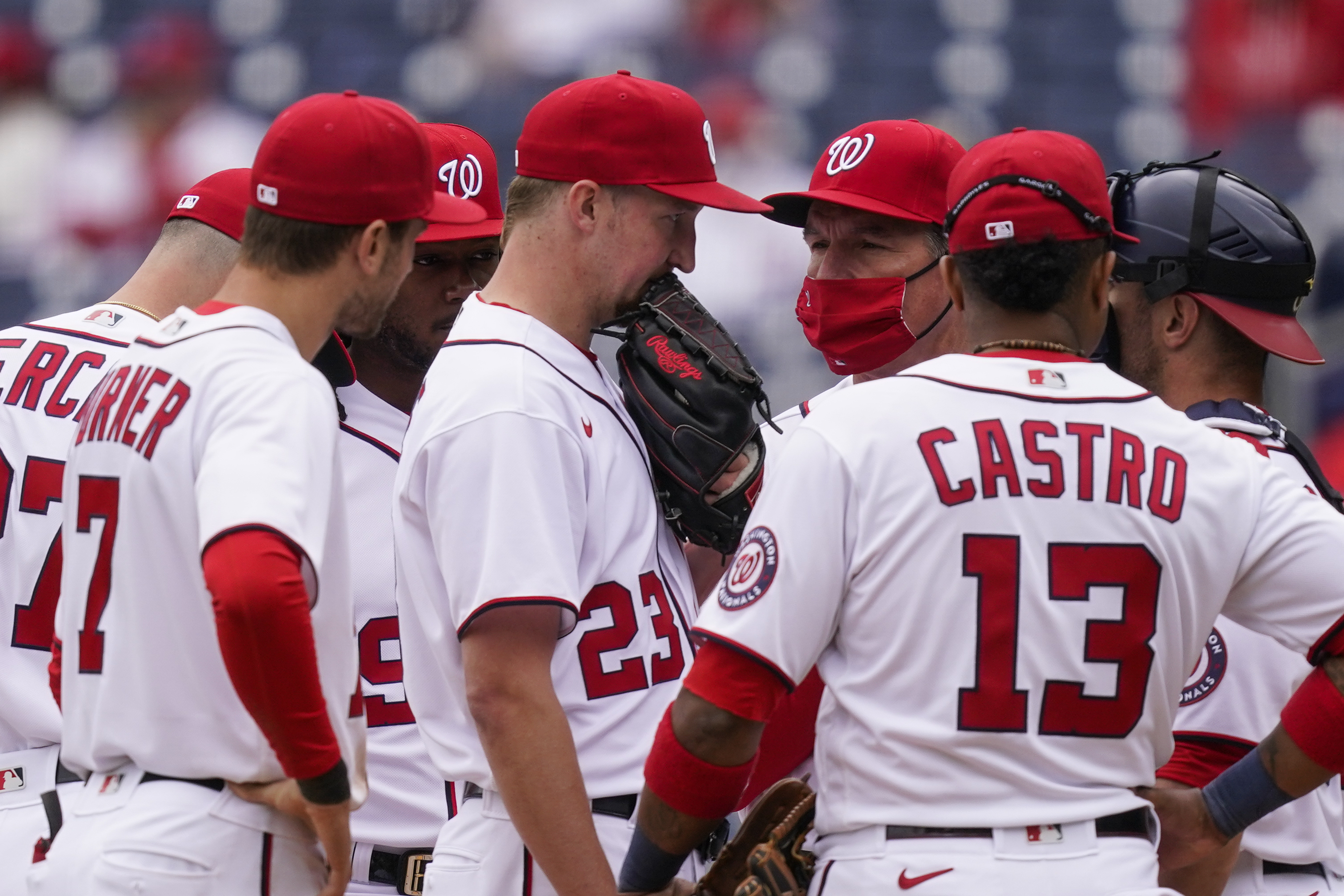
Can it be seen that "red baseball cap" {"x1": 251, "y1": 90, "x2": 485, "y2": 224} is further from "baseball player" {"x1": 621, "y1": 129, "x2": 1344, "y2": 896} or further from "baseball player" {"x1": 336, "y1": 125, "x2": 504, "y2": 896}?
"baseball player" {"x1": 621, "y1": 129, "x2": 1344, "y2": 896}

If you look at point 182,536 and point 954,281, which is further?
point 954,281

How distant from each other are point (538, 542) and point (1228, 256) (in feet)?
4.57

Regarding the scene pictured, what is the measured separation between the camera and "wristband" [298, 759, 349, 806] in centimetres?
212

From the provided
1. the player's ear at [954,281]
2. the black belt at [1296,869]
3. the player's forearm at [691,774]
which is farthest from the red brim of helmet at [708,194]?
the black belt at [1296,869]

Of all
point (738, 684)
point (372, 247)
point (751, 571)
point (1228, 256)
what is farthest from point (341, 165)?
point (1228, 256)

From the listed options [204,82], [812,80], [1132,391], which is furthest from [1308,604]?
[204,82]

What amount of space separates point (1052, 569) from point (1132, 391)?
332mm

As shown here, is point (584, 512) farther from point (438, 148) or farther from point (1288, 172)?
point (1288, 172)

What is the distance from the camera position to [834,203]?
11.1ft

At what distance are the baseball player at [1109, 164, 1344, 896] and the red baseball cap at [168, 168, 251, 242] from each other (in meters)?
1.84

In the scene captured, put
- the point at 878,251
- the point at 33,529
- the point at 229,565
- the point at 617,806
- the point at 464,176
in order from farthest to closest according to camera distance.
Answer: the point at 464,176
the point at 878,251
the point at 33,529
the point at 617,806
the point at 229,565

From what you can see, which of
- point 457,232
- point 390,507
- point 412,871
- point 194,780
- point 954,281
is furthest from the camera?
point 457,232

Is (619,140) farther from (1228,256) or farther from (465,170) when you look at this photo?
(1228,256)

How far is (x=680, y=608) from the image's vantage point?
8.64 ft
